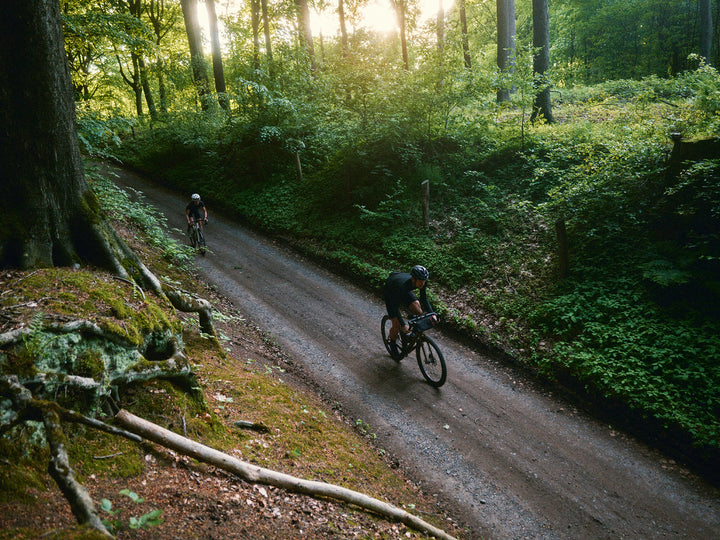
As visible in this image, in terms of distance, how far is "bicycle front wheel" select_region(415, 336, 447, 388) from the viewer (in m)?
8.10

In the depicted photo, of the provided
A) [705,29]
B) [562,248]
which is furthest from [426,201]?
[705,29]

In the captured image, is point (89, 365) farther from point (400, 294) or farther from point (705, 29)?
point (705, 29)

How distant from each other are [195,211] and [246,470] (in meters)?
11.7

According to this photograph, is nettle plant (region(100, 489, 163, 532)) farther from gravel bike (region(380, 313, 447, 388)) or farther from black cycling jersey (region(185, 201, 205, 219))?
black cycling jersey (region(185, 201, 205, 219))

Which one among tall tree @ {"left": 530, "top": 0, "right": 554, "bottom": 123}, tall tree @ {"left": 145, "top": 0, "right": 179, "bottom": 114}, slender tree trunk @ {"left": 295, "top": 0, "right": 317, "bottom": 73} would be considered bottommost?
tall tree @ {"left": 530, "top": 0, "right": 554, "bottom": 123}

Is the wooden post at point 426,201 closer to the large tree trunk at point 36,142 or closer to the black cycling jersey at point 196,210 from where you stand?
the black cycling jersey at point 196,210

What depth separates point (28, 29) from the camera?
4.55 metres

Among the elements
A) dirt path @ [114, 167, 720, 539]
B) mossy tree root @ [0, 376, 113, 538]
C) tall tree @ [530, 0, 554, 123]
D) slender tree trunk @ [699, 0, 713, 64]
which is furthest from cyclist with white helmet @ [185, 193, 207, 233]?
slender tree trunk @ [699, 0, 713, 64]

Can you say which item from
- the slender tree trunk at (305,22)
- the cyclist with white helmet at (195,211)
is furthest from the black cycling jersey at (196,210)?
the slender tree trunk at (305,22)

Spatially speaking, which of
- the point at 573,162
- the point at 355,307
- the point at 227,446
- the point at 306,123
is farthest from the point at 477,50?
the point at 227,446

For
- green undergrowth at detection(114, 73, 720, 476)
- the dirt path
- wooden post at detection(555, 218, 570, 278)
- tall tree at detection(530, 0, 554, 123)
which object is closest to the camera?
the dirt path

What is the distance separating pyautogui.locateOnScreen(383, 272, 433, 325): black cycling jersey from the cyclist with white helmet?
8.64m

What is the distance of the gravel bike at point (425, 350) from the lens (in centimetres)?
789

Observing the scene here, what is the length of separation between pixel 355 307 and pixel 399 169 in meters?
7.16
